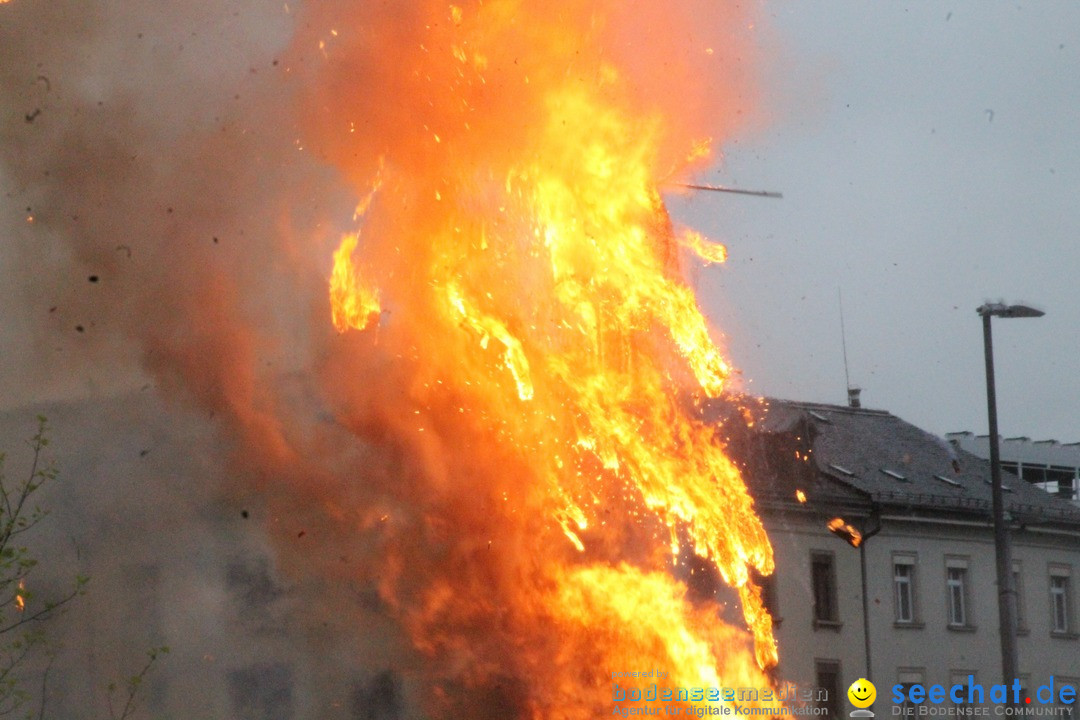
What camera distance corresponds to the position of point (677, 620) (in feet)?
57.4

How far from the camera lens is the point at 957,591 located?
30.0 meters

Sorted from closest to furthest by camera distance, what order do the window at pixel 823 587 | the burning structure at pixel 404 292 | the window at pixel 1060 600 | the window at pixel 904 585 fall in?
the burning structure at pixel 404 292
the window at pixel 823 587
the window at pixel 904 585
the window at pixel 1060 600

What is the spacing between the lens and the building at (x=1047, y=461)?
1638 inches

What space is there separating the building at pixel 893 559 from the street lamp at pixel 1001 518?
25.9 ft

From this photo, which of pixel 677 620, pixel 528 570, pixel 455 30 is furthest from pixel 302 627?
pixel 455 30

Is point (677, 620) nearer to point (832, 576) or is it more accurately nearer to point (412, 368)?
point (412, 368)

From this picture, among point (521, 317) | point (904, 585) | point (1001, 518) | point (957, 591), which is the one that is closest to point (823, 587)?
point (904, 585)

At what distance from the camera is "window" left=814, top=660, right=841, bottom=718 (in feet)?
86.9

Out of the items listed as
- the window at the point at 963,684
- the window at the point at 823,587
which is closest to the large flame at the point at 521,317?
the window at the point at 823,587

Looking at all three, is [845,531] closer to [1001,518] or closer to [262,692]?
[1001,518]

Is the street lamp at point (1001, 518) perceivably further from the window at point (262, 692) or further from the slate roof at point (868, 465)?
the window at point (262, 692)

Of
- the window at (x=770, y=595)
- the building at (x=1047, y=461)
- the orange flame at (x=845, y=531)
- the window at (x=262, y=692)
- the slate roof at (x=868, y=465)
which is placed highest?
the building at (x=1047, y=461)

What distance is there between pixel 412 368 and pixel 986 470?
21.3 metres

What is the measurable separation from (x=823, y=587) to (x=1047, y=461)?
1751 cm
